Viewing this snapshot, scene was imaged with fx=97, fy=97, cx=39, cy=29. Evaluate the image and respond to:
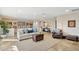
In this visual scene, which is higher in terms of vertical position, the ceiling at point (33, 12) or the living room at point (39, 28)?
the ceiling at point (33, 12)

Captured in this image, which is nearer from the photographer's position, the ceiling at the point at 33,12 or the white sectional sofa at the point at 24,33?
the ceiling at the point at 33,12

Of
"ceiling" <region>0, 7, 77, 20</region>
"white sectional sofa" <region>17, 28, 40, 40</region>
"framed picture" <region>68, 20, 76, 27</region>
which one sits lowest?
"white sectional sofa" <region>17, 28, 40, 40</region>

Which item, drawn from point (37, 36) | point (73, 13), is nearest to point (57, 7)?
point (73, 13)

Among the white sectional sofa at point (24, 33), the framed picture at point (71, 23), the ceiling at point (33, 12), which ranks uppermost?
the ceiling at point (33, 12)

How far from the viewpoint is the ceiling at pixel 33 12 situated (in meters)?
2.71

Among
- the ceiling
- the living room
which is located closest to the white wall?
the living room

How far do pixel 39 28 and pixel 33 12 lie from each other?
0.51 metres

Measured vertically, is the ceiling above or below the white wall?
above

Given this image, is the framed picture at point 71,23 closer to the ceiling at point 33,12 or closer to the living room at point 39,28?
the living room at point 39,28

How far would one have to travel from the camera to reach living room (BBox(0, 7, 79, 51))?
2.75 metres

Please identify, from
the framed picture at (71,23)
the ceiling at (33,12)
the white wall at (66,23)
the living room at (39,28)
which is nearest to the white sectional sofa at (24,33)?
the living room at (39,28)

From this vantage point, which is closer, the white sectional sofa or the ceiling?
the ceiling

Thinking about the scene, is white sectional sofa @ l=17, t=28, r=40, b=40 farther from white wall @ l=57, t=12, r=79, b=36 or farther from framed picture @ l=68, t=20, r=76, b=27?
framed picture @ l=68, t=20, r=76, b=27
